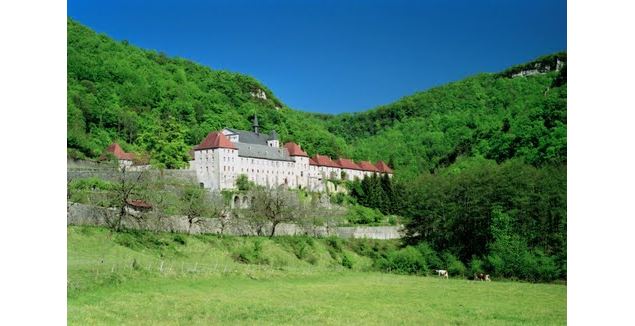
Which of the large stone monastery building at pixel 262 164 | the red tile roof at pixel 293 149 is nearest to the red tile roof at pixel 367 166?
the large stone monastery building at pixel 262 164

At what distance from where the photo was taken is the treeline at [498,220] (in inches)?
739

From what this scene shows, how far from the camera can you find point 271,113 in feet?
174

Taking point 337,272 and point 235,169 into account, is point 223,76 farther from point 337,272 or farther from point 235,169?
point 337,272

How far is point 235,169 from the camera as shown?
3738 cm

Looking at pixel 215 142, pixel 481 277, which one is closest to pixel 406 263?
pixel 481 277

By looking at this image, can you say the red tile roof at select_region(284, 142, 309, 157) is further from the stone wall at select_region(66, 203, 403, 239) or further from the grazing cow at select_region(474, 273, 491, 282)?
the grazing cow at select_region(474, 273, 491, 282)

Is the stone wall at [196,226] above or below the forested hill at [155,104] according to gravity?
below

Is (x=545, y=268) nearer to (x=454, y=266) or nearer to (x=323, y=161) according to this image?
(x=454, y=266)

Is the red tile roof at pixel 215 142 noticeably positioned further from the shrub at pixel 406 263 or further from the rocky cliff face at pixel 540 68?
the rocky cliff face at pixel 540 68

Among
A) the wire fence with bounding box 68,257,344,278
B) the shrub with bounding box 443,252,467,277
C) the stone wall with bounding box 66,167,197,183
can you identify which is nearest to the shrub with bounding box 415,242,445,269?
the shrub with bounding box 443,252,467,277

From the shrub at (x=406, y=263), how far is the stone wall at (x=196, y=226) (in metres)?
6.94

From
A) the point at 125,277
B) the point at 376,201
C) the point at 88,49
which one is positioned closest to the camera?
the point at 125,277
